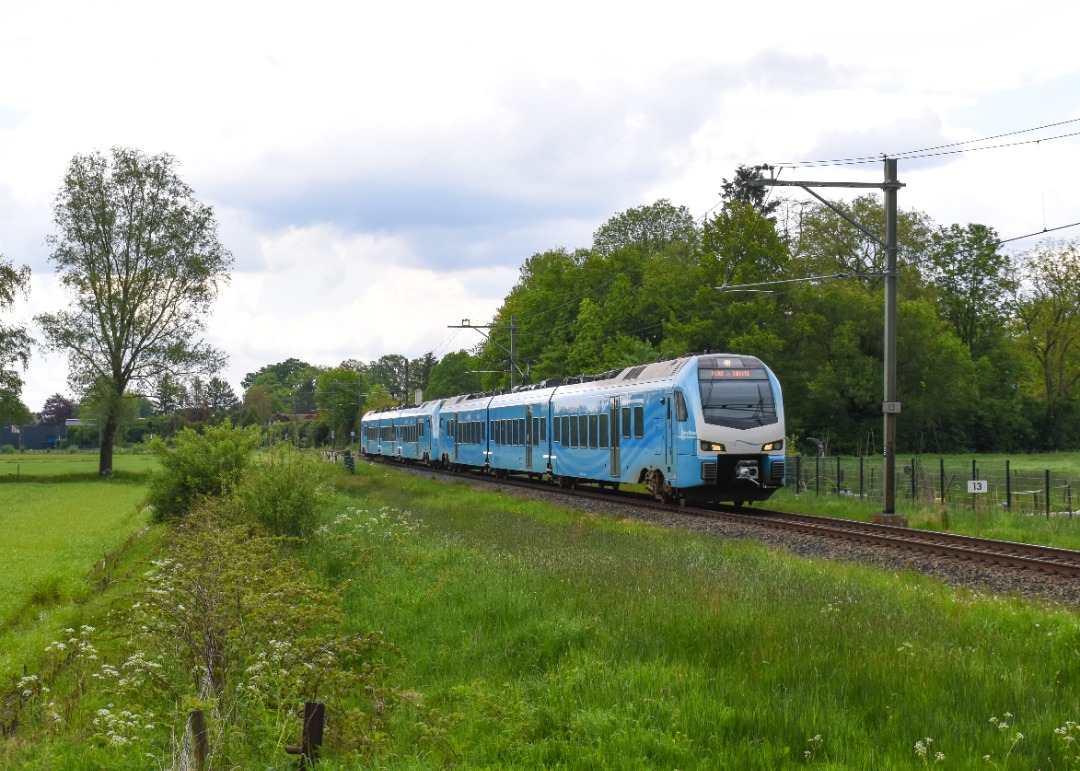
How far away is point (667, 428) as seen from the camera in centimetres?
2445

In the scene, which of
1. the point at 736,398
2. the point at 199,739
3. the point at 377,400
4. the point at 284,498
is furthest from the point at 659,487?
the point at 377,400

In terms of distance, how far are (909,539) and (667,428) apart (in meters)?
7.47

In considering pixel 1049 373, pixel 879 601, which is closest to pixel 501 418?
pixel 879 601

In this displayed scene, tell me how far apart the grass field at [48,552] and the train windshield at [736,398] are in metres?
12.6

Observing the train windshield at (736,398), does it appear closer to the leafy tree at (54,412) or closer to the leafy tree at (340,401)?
the leafy tree at (340,401)

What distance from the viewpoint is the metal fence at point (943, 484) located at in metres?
26.0

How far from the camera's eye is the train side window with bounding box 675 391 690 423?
23525 mm

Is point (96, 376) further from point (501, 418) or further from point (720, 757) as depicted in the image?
point (720, 757)

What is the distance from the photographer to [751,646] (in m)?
8.16

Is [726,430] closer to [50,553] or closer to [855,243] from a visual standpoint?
[50,553]

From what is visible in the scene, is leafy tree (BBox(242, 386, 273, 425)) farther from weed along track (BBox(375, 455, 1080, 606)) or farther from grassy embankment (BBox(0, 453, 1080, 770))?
grassy embankment (BBox(0, 453, 1080, 770))

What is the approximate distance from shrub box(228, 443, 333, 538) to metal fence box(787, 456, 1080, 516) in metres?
13.5

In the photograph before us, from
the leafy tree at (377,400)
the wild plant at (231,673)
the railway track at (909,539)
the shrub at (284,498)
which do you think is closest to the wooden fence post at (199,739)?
the wild plant at (231,673)

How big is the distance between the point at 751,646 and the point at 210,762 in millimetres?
3961
